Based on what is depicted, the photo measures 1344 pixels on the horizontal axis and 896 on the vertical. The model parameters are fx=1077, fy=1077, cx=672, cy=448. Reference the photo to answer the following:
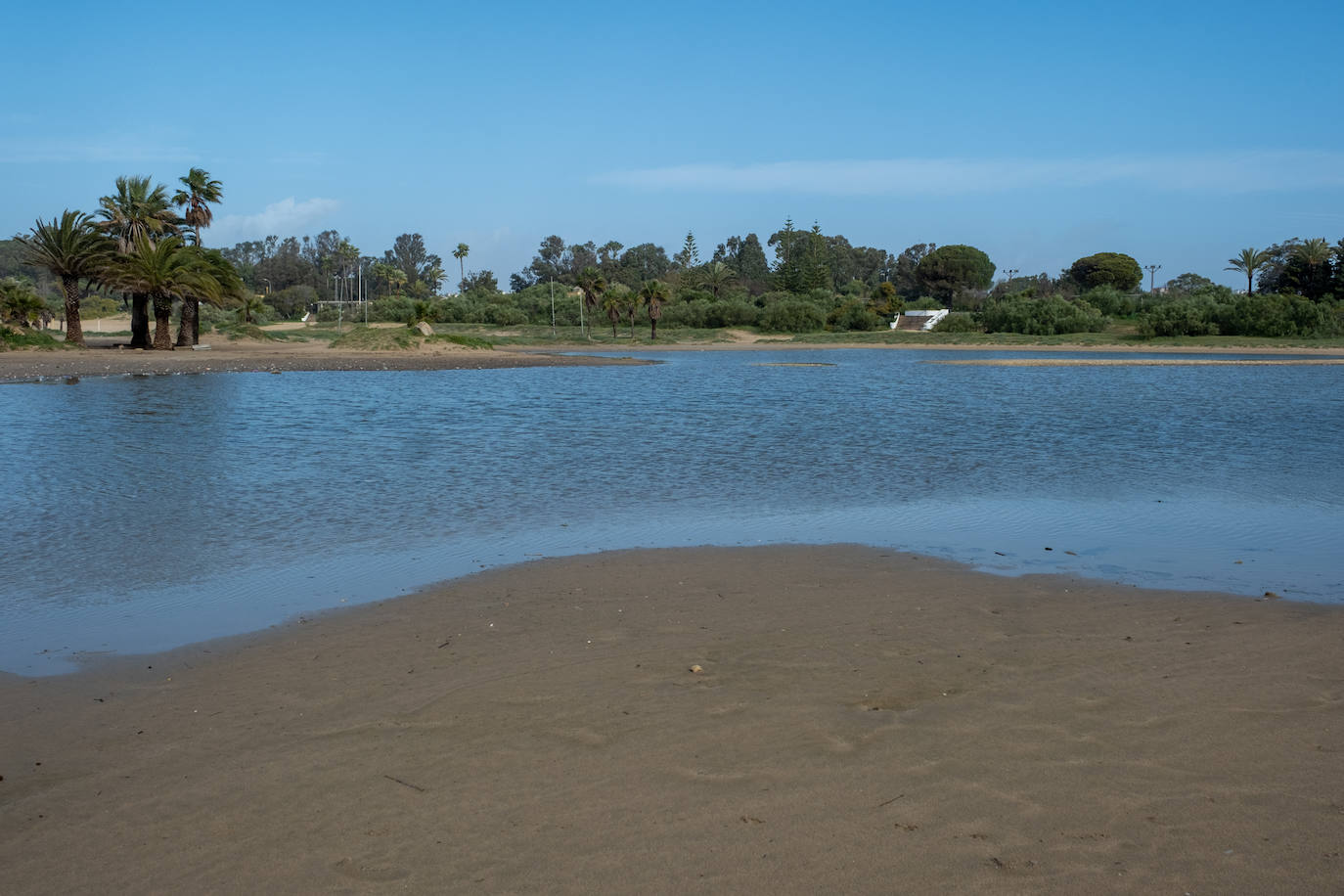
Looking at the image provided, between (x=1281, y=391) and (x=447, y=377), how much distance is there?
105 feet

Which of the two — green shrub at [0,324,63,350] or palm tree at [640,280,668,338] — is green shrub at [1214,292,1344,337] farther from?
green shrub at [0,324,63,350]

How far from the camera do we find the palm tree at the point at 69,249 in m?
48.9

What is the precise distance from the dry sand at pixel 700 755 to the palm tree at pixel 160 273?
154 feet

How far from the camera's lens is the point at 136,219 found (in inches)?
2105

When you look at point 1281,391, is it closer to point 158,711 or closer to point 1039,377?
point 1039,377

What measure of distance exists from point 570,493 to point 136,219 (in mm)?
48106

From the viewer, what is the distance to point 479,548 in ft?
34.5

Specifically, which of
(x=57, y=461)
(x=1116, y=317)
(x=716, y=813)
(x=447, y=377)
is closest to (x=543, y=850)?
(x=716, y=813)

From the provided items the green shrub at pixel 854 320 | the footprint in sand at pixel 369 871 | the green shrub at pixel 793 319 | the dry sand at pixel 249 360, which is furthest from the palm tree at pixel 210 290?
the green shrub at pixel 854 320


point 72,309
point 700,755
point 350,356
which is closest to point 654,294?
point 350,356

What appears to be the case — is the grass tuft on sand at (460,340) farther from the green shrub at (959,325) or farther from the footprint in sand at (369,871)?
the footprint in sand at (369,871)

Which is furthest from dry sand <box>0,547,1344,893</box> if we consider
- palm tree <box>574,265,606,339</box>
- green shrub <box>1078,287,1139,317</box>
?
green shrub <box>1078,287,1139,317</box>

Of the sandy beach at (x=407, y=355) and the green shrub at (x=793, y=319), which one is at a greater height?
the green shrub at (x=793, y=319)

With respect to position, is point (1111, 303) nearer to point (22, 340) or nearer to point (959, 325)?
point (959, 325)
